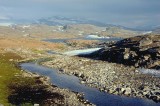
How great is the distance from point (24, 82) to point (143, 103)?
1440 inches

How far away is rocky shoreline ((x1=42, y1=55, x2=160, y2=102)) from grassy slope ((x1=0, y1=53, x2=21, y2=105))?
52.3ft

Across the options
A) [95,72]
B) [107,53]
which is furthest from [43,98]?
[107,53]

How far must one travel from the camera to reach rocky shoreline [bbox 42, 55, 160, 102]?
84.4m

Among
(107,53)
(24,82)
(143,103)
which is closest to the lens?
(143,103)

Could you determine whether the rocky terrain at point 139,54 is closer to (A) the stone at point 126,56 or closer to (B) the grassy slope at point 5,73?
(A) the stone at point 126,56

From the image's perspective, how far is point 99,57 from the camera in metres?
161

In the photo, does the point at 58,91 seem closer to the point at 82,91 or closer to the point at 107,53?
the point at 82,91

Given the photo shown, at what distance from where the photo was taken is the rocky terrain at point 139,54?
132m

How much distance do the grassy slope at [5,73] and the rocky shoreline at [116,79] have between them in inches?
628

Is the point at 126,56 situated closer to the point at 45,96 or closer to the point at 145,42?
the point at 145,42

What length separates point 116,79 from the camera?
331 feet

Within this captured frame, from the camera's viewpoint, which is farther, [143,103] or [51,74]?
[51,74]

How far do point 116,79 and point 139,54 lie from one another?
4453cm

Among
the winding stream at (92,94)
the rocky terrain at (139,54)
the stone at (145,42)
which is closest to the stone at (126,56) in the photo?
the rocky terrain at (139,54)
